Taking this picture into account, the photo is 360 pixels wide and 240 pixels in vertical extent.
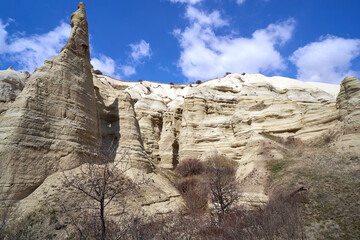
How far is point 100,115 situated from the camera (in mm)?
22469

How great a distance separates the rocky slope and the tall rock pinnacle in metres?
0.05

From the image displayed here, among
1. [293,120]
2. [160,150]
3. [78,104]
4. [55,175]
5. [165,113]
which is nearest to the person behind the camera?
[55,175]

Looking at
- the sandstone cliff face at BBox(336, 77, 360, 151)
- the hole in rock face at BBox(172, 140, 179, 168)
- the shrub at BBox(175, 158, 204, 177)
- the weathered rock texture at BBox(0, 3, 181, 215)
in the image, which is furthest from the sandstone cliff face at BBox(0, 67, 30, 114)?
the sandstone cliff face at BBox(336, 77, 360, 151)

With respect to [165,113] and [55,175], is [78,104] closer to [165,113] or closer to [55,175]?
[55,175]

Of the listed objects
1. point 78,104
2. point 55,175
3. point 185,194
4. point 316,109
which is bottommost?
point 185,194

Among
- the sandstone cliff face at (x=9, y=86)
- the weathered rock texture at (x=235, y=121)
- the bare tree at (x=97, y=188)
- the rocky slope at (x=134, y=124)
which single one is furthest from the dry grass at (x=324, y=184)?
the sandstone cliff face at (x=9, y=86)

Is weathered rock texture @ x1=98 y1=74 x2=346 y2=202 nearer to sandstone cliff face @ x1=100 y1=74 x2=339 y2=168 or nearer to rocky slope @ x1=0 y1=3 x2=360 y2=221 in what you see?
sandstone cliff face @ x1=100 y1=74 x2=339 y2=168

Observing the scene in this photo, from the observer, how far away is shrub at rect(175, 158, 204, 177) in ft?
102

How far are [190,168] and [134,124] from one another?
1180 centimetres

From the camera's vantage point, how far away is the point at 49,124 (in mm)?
14789

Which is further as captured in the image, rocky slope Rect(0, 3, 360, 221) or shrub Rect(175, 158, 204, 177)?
shrub Rect(175, 158, 204, 177)

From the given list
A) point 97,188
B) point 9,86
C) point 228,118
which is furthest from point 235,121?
point 9,86

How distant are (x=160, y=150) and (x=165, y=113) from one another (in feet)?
25.1

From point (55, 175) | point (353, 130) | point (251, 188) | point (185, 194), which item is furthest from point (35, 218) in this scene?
point (353, 130)
